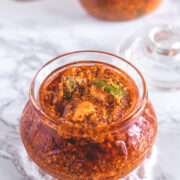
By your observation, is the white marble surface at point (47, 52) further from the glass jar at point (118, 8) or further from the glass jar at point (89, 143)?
the glass jar at point (89, 143)

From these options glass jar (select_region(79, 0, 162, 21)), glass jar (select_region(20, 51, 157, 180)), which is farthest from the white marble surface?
glass jar (select_region(20, 51, 157, 180))

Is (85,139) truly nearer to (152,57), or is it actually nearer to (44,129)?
(44,129)

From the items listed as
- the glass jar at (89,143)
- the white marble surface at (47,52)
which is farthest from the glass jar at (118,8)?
the glass jar at (89,143)

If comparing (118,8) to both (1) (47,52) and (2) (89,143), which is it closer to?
(1) (47,52)

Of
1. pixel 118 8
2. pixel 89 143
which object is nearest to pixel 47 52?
pixel 118 8

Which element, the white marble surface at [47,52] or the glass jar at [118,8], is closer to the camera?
the white marble surface at [47,52]

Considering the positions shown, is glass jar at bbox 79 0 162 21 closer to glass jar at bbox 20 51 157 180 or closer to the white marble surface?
the white marble surface
